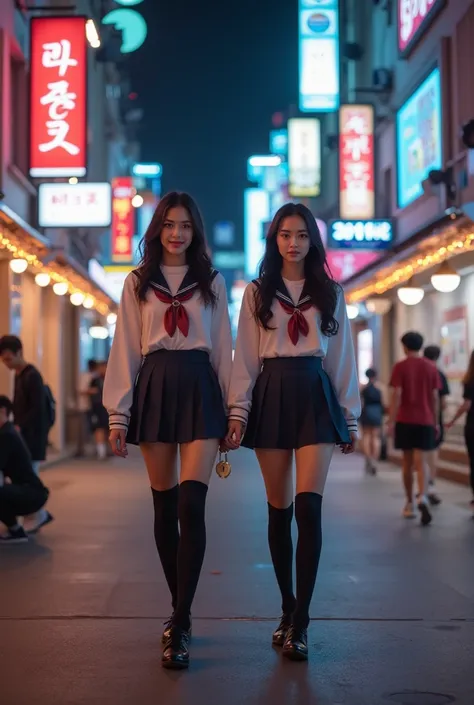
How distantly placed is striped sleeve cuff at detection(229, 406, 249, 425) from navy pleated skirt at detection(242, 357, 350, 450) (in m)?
0.10

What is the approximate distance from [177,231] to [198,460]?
3.62 ft

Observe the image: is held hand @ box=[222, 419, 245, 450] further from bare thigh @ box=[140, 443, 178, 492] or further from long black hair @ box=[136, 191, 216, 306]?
long black hair @ box=[136, 191, 216, 306]

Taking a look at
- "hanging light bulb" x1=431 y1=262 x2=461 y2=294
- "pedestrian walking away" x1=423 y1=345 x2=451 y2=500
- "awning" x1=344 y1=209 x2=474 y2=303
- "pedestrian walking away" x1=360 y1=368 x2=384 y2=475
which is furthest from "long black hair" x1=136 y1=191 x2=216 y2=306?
"pedestrian walking away" x1=360 y1=368 x2=384 y2=475

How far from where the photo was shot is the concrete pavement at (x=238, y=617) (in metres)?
4.69

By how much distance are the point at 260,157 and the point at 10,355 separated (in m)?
47.1

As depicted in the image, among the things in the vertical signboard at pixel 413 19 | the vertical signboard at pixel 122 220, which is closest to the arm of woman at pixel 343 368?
the vertical signboard at pixel 413 19

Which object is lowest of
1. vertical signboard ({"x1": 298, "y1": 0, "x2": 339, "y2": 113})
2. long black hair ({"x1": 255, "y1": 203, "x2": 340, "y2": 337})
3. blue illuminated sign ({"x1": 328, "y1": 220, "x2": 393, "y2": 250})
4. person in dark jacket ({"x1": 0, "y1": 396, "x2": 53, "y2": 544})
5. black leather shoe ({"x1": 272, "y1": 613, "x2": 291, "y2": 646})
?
black leather shoe ({"x1": 272, "y1": 613, "x2": 291, "y2": 646})

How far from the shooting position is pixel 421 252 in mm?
15859

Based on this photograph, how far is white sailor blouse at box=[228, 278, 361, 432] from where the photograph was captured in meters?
5.29

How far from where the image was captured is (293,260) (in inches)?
213

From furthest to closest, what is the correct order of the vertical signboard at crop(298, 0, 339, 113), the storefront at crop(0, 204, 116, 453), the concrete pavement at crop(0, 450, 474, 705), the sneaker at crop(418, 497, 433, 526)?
the vertical signboard at crop(298, 0, 339, 113), the storefront at crop(0, 204, 116, 453), the sneaker at crop(418, 497, 433, 526), the concrete pavement at crop(0, 450, 474, 705)

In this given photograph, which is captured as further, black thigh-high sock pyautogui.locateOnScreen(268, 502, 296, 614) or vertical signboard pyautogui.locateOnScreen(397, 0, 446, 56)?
vertical signboard pyautogui.locateOnScreen(397, 0, 446, 56)

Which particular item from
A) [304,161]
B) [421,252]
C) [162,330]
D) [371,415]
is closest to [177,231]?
[162,330]

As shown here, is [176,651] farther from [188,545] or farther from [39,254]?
[39,254]
